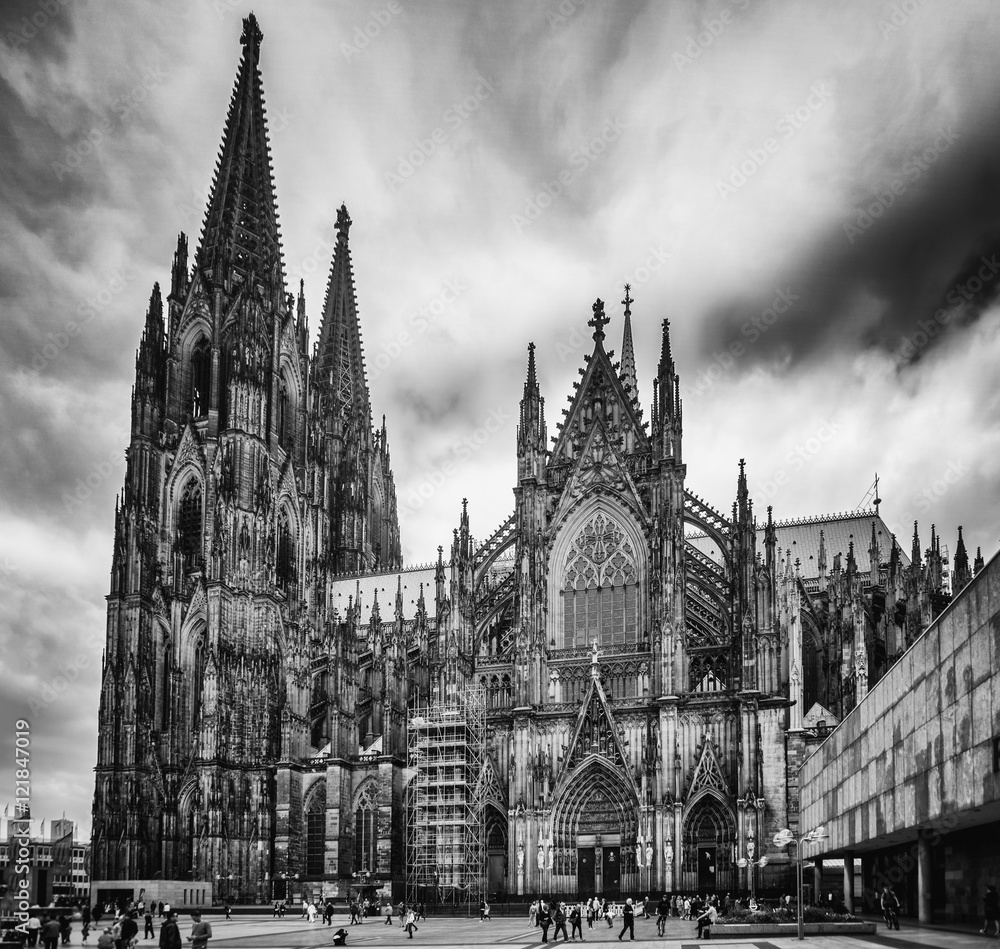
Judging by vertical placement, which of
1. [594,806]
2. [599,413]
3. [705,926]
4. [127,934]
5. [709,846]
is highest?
[599,413]

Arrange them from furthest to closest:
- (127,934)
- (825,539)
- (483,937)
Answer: (825,539)
(483,937)
(127,934)

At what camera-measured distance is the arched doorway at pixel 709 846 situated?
180 ft

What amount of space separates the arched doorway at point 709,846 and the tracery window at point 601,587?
9.19m

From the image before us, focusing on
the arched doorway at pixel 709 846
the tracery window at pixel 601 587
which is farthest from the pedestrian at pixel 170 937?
the tracery window at pixel 601 587

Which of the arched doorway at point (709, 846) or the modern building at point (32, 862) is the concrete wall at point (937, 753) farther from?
the modern building at point (32, 862)

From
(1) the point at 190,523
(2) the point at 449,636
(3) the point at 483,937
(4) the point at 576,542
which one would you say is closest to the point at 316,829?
(2) the point at 449,636

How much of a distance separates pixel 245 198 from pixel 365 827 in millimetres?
44847

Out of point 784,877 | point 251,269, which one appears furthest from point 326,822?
point 251,269

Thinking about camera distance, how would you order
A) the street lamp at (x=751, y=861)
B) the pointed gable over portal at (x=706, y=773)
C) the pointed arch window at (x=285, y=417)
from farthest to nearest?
the pointed arch window at (x=285, y=417) < the pointed gable over portal at (x=706, y=773) < the street lamp at (x=751, y=861)

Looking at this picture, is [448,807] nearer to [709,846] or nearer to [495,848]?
[495,848]

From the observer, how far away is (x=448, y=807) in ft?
204

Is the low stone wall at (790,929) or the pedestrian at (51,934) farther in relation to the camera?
the low stone wall at (790,929)

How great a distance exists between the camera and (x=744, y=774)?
54.9 meters

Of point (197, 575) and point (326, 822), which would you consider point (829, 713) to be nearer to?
point (326, 822)
